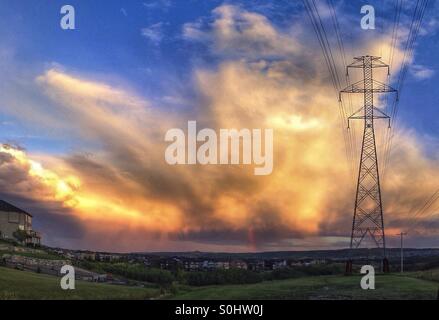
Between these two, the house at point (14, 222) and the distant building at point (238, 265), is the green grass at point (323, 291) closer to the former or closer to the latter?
the distant building at point (238, 265)

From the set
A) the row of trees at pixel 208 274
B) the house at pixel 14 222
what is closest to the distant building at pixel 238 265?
the row of trees at pixel 208 274

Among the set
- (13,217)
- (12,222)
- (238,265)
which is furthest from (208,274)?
(13,217)
